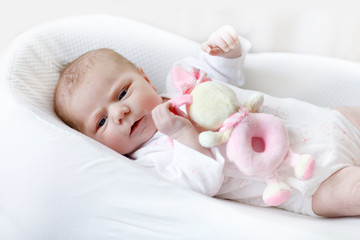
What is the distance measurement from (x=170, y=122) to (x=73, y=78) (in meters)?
0.32

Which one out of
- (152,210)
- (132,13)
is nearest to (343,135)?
(152,210)

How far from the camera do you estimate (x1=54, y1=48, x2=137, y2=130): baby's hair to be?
1.09 m

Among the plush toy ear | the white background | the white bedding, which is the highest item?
the white background

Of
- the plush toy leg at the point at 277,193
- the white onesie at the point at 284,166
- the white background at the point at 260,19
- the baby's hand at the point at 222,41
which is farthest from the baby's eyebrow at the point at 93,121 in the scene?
the white background at the point at 260,19

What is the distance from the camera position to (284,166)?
96 centimetres

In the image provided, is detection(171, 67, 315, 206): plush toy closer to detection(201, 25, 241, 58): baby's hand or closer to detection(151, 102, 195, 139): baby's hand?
detection(151, 102, 195, 139): baby's hand

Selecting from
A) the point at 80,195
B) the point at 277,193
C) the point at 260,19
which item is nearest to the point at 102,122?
the point at 80,195

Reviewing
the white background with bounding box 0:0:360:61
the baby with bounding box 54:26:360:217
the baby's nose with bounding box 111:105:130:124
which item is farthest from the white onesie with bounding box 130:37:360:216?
the white background with bounding box 0:0:360:61

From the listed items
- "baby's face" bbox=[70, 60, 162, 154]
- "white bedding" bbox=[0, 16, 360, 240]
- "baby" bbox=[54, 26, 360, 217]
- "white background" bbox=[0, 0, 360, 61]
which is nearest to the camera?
"white bedding" bbox=[0, 16, 360, 240]

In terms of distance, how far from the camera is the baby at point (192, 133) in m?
0.94

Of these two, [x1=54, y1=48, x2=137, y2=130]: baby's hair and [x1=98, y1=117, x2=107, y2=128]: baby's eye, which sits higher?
[x1=54, y1=48, x2=137, y2=130]: baby's hair

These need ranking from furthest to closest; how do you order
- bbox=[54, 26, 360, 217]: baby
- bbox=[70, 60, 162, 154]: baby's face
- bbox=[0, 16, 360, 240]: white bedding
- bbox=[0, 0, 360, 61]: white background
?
1. bbox=[0, 0, 360, 61]: white background
2. bbox=[70, 60, 162, 154]: baby's face
3. bbox=[54, 26, 360, 217]: baby
4. bbox=[0, 16, 360, 240]: white bedding

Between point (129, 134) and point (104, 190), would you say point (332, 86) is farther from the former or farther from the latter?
point (104, 190)

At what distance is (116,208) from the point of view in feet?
2.95
